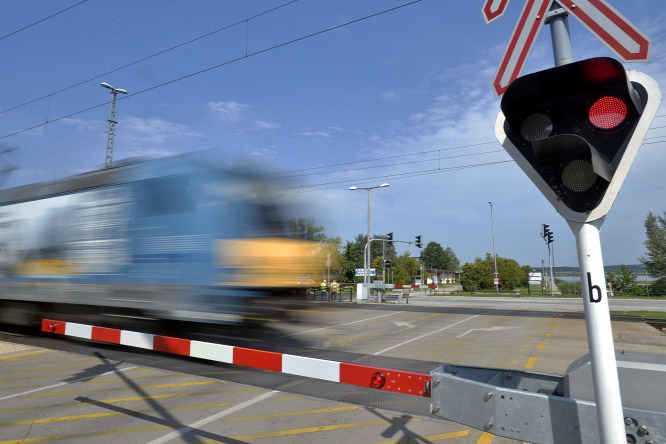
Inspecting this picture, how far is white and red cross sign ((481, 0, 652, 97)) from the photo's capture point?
170 centimetres

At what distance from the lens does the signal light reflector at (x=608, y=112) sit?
5.05 feet

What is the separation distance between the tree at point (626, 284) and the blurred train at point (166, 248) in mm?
47995

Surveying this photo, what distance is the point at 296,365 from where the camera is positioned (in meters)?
2.92

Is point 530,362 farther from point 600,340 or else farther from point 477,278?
point 477,278

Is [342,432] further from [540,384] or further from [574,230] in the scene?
[574,230]

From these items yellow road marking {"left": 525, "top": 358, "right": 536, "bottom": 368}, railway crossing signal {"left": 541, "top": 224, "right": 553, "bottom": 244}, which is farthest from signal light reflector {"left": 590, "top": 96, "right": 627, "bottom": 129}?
railway crossing signal {"left": 541, "top": 224, "right": 553, "bottom": 244}

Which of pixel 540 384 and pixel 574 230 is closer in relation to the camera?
pixel 574 230

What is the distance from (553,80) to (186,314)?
5.97 metres

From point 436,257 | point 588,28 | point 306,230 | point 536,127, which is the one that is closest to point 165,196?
point 306,230

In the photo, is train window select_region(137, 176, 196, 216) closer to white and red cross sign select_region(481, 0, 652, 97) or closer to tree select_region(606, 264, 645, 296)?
white and red cross sign select_region(481, 0, 652, 97)

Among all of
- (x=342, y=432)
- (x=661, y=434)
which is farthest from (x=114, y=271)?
(x=661, y=434)

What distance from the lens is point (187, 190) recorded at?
6.71 meters

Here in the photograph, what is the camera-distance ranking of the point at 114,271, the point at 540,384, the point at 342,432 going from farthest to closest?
the point at 114,271 < the point at 342,432 < the point at 540,384

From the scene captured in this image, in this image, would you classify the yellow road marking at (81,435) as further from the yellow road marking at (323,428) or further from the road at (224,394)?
the yellow road marking at (323,428)
